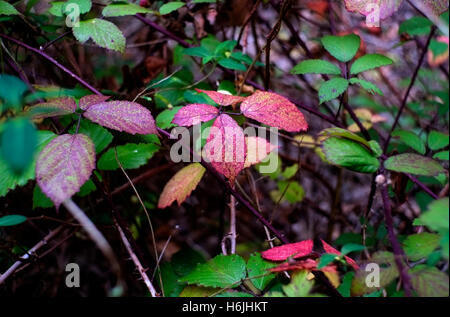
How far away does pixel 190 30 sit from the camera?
1.71m

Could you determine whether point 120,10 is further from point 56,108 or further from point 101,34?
point 56,108

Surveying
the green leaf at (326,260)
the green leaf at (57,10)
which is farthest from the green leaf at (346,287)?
the green leaf at (57,10)

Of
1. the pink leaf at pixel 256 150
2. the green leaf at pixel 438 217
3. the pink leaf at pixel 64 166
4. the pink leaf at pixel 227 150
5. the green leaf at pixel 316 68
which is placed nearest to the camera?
the green leaf at pixel 438 217

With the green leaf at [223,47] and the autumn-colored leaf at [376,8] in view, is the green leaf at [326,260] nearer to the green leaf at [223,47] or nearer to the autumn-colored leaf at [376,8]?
the autumn-colored leaf at [376,8]

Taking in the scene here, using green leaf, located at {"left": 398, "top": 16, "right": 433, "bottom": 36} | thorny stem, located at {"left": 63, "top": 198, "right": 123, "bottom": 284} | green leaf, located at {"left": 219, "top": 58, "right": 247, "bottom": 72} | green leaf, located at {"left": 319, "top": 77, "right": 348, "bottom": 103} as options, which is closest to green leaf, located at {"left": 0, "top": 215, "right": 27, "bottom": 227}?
thorny stem, located at {"left": 63, "top": 198, "right": 123, "bottom": 284}

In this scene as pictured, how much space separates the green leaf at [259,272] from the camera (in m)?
0.77

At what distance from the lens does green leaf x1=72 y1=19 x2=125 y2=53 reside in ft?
3.07

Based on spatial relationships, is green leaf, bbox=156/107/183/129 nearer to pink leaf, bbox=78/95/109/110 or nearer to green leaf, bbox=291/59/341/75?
pink leaf, bbox=78/95/109/110

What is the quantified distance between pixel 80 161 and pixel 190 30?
122 centimetres

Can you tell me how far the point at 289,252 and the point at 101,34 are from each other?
27.7 inches

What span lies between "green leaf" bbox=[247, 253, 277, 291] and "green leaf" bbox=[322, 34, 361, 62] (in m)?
0.55

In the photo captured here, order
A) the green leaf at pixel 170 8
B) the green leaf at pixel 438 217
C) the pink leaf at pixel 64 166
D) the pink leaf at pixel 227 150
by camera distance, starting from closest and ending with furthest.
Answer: the green leaf at pixel 438 217, the pink leaf at pixel 64 166, the pink leaf at pixel 227 150, the green leaf at pixel 170 8

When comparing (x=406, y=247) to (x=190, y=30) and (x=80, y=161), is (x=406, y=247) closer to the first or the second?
(x=80, y=161)

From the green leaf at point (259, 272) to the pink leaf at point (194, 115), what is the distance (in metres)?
0.33
